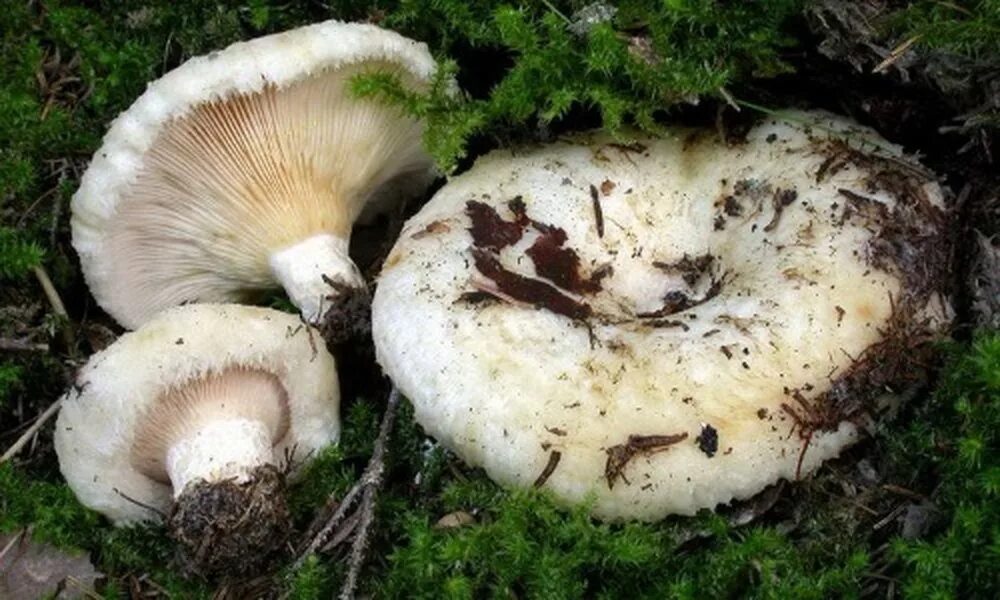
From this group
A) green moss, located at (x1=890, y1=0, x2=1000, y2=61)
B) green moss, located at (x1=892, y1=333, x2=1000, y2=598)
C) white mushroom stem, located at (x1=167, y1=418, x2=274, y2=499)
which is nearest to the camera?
green moss, located at (x1=892, y1=333, x2=1000, y2=598)

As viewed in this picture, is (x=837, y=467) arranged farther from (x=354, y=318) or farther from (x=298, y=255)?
(x=298, y=255)

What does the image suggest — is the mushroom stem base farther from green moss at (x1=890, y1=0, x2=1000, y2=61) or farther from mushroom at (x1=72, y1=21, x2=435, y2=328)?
green moss at (x1=890, y1=0, x2=1000, y2=61)

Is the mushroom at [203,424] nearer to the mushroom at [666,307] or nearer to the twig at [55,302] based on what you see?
the mushroom at [666,307]

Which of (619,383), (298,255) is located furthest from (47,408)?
(619,383)

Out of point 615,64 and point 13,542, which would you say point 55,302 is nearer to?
point 13,542

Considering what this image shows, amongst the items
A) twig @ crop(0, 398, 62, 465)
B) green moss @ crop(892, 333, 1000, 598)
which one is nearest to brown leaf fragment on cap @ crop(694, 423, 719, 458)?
green moss @ crop(892, 333, 1000, 598)

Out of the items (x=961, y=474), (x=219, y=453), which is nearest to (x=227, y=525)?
(x=219, y=453)

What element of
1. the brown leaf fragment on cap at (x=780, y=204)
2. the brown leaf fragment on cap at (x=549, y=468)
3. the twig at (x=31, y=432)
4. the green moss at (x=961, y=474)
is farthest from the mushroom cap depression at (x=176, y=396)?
the green moss at (x=961, y=474)
